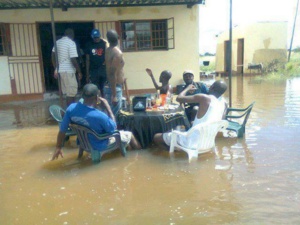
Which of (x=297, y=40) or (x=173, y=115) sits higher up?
(x=297, y=40)

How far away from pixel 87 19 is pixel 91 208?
7.61 m

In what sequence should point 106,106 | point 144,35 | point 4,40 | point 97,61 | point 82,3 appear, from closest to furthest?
point 106,106
point 97,61
point 82,3
point 4,40
point 144,35

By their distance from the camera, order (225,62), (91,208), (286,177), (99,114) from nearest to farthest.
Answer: (91,208) → (286,177) → (99,114) → (225,62)

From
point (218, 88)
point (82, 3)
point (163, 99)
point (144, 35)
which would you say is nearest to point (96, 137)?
point (163, 99)

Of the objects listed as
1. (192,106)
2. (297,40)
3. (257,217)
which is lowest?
(257,217)

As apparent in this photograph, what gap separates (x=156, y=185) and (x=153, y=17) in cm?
729

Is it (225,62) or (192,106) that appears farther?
(225,62)

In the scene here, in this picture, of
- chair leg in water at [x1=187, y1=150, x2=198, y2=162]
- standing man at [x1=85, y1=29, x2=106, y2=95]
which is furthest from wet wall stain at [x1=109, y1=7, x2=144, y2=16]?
chair leg in water at [x1=187, y1=150, x2=198, y2=162]

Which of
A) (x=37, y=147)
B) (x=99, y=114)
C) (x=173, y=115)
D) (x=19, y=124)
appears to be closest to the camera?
(x=99, y=114)

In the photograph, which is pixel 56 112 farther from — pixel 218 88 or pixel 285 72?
pixel 285 72

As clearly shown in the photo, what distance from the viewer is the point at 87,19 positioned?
9492 mm

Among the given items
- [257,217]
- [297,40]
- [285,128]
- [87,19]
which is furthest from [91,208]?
[297,40]

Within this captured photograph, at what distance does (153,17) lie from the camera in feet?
32.0

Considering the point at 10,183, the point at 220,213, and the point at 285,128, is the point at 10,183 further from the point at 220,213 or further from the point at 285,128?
the point at 285,128
